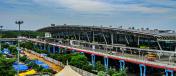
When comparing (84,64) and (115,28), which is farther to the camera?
(115,28)

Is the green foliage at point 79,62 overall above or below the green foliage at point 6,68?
below

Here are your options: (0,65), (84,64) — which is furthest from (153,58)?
(0,65)

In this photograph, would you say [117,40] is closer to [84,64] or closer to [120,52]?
[120,52]

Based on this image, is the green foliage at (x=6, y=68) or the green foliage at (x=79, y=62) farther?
the green foliage at (x=79, y=62)

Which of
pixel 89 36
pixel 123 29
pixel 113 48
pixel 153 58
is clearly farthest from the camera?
pixel 89 36

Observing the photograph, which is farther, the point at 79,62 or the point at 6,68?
the point at 79,62

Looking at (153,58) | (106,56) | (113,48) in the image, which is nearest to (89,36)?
(113,48)

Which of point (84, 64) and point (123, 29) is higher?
point (123, 29)

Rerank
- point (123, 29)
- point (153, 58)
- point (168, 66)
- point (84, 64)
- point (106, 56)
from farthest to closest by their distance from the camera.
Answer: point (123, 29) < point (106, 56) < point (84, 64) < point (153, 58) < point (168, 66)

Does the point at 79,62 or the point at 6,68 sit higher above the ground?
the point at 6,68
